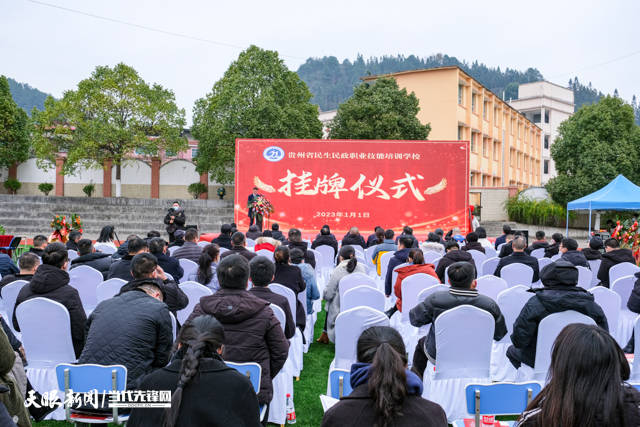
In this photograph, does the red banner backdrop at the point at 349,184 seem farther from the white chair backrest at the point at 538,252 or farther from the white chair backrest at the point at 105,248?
the white chair backrest at the point at 105,248

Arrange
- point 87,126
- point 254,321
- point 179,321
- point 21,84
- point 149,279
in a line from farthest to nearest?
point 21,84 < point 87,126 < point 179,321 < point 149,279 < point 254,321

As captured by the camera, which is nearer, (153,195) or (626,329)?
(626,329)

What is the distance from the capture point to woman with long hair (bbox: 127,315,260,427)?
1591 millimetres

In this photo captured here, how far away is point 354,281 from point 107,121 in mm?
21405

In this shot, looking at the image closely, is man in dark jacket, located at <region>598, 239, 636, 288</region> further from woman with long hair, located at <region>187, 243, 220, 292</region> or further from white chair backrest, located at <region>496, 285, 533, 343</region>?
woman with long hair, located at <region>187, 243, 220, 292</region>

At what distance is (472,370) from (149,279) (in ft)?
7.38

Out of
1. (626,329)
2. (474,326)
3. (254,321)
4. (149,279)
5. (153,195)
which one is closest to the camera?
(254,321)

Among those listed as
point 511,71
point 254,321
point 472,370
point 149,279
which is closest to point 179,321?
point 149,279

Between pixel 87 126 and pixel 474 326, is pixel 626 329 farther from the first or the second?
pixel 87 126

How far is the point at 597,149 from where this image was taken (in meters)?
21.5

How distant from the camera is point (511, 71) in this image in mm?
104938

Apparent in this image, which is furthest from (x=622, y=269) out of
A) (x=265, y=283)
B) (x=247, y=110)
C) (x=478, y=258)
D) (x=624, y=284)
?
(x=247, y=110)

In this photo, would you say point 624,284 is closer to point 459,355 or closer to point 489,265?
point 489,265

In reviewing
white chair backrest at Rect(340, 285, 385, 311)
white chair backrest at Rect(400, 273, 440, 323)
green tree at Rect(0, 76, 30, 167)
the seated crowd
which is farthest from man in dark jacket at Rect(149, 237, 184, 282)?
green tree at Rect(0, 76, 30, 167)
